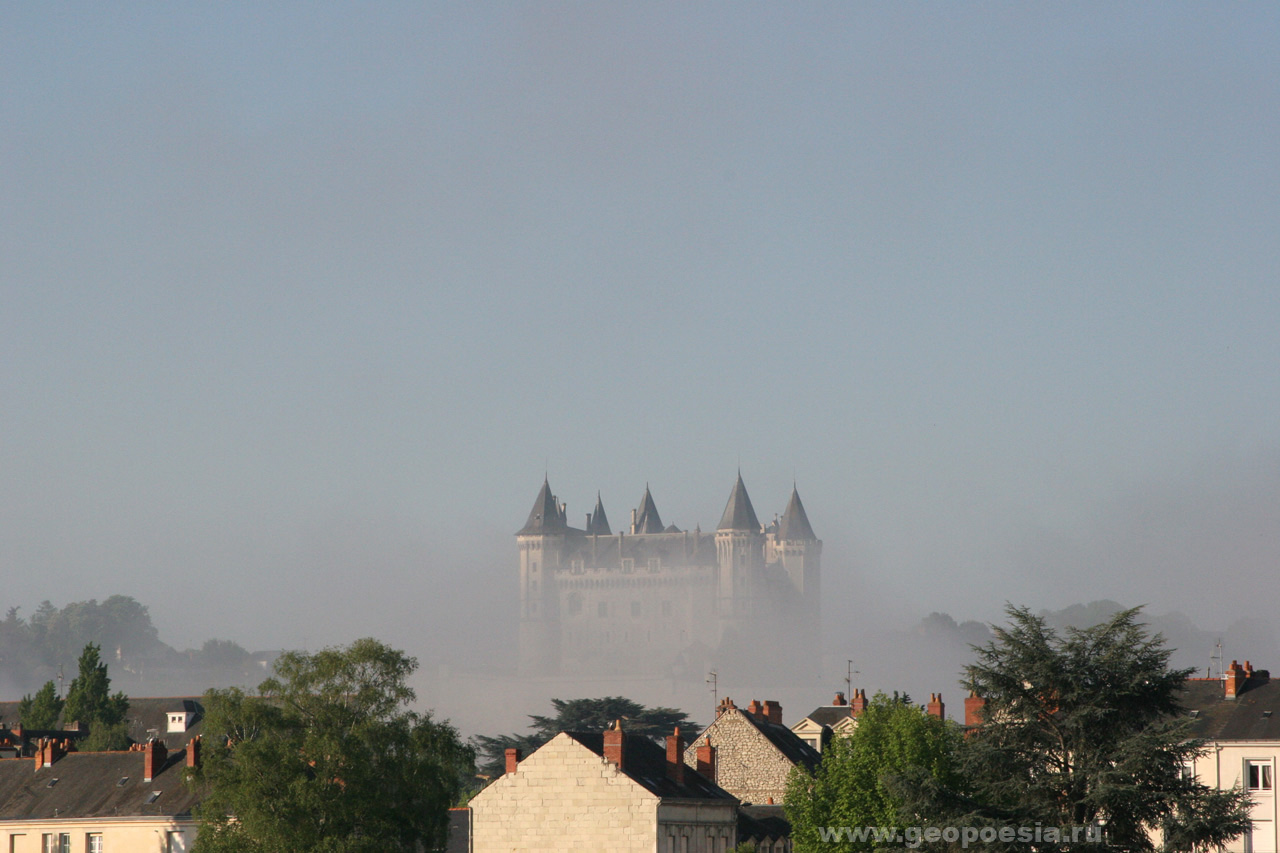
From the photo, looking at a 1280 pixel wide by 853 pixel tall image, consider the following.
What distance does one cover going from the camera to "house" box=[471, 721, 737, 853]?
38.4 meters

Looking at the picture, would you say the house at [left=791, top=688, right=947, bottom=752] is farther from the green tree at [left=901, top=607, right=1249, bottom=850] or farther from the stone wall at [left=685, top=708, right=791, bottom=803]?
the green tree at [left=901, top=607, right=1249, bottom=850]

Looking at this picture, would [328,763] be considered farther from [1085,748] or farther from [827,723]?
[827,723]

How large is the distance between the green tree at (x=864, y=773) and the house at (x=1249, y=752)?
517cm

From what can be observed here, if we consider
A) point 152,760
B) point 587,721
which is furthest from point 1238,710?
point 587,721

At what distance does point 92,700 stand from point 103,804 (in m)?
36.5

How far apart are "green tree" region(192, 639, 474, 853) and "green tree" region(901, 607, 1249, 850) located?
1476 cm

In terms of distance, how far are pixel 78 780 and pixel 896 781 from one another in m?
24.8

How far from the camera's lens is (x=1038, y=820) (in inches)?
1013

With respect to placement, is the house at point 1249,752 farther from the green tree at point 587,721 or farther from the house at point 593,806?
the green tree at point 587,721

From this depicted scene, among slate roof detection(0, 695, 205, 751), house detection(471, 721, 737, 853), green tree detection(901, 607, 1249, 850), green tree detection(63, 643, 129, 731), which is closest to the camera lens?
green tree detection(901, 607, 1249, 850)

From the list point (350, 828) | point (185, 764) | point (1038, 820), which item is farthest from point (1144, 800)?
point (185, 764)

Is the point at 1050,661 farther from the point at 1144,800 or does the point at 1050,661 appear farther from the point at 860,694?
the point at 860,694

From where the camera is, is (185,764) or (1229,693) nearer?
(1229,693)

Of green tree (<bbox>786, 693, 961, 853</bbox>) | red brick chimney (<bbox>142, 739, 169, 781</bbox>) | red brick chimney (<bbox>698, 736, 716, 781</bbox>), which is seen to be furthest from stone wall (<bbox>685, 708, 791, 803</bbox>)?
red brick chimney (<bbox>142, 739, 169, 781</bbox>)
